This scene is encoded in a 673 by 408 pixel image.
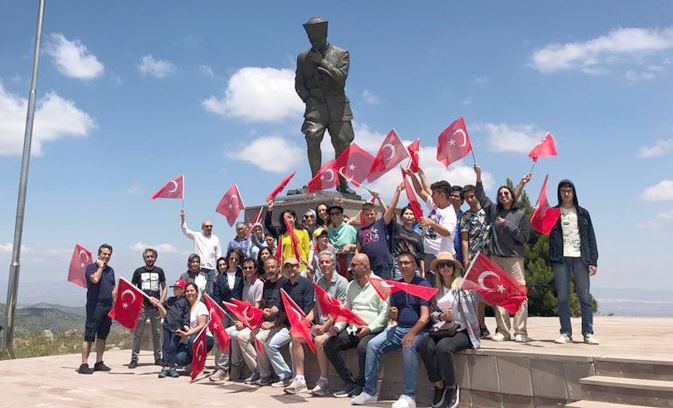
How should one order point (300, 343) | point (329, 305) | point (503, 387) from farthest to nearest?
1. point (300, 343)
2. point (329, 305)
3. point (503, 387)

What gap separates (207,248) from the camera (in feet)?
32.2

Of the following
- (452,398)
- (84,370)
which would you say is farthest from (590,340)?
(84,370)

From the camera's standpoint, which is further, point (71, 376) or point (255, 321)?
point (71, 376)

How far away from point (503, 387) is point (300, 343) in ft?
7.90

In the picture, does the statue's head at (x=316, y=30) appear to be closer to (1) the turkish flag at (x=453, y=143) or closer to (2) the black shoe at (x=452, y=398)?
(1) the turkish flag at (x=453, y=143)

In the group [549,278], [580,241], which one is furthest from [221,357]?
[549,278]

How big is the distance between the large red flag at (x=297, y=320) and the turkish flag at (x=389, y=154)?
110 inches

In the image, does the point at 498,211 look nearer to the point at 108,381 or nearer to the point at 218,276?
the point at 218,276

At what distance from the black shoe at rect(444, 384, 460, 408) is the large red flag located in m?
1.67

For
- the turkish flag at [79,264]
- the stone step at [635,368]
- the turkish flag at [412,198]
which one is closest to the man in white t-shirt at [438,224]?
the turkish flag at [412,198]

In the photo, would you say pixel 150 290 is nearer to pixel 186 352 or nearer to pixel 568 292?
pixel 186 352

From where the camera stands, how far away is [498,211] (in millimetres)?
6754

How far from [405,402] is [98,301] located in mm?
5038

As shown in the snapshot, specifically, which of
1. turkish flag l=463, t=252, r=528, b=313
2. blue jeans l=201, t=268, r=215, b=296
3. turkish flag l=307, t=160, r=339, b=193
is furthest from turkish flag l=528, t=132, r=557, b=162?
blue jeans l=201, t=268, r=215, b=296
